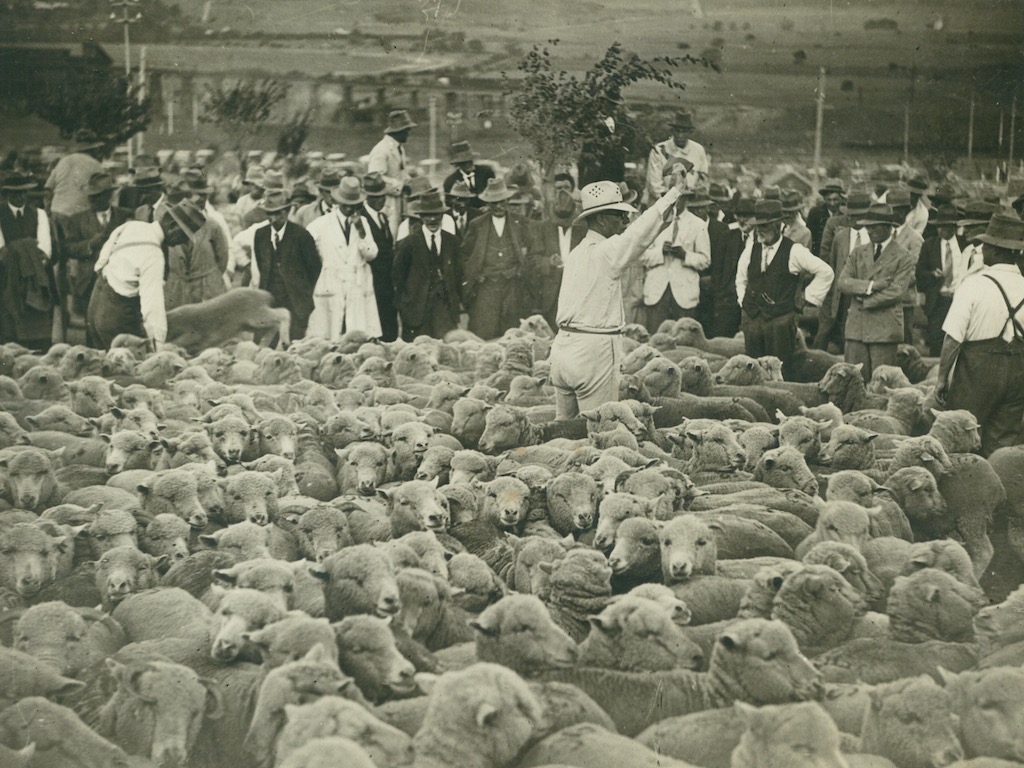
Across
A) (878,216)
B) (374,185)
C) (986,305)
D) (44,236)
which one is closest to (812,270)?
(878,216)

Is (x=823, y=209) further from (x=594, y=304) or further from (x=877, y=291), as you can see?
(x=594, y=304)

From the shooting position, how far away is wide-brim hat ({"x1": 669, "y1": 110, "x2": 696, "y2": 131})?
7625 millimetres

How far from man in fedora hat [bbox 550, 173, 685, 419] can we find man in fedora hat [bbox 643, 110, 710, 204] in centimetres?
26

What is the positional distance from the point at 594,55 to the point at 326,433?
10.00ft

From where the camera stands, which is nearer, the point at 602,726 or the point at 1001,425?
the point at 602,726

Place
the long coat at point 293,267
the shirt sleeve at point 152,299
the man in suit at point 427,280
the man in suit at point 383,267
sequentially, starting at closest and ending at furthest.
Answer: the shirt sleeve at point 152,299 < the long coat at point 293,267 < the man in suit at point 427,280 < the man in suit at point 383,267

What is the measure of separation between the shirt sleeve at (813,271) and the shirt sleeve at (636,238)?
1447mm

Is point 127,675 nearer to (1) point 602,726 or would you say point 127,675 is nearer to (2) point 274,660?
(2) point 274,660

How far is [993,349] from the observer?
7367mm

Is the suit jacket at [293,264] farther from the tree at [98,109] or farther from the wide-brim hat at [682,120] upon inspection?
the wide-brim hat at [682,120]

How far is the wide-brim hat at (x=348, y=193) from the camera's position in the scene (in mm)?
8516

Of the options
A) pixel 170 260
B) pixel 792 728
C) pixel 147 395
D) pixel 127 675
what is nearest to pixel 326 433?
pixel 147 395

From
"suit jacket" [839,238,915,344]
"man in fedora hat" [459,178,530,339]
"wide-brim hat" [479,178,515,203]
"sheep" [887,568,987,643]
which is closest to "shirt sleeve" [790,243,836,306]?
"suit jacket" [839,238,915,344]

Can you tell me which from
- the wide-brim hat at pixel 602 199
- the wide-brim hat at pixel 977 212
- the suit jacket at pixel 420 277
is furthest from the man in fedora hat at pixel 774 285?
the suit jacket at pixel 420 277
